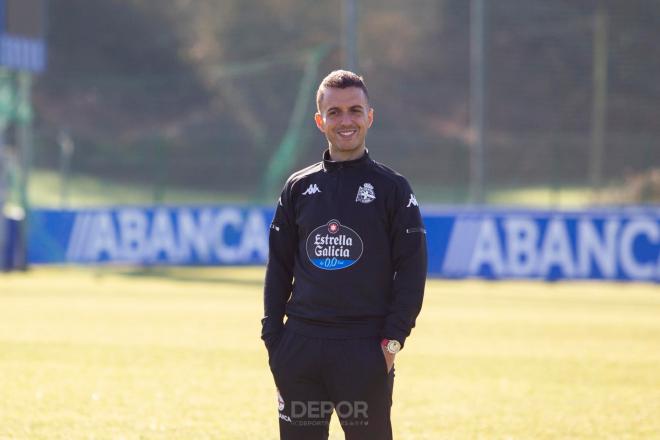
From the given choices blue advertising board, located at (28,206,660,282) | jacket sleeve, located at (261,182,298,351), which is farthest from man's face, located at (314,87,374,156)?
blue advertising board, located at (28,206,660,282)

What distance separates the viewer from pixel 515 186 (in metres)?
33.4

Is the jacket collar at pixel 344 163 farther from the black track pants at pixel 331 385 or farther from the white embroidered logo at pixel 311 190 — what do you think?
the black track pants at pixel 331 385

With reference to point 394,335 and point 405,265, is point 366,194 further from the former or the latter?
point 394,335

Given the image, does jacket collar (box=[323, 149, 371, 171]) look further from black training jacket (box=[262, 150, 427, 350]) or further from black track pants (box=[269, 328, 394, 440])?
black track pants (box=[269, 328, 394, 440])

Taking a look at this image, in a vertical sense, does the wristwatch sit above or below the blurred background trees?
below

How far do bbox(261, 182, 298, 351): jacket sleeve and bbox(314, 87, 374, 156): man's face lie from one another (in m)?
0.33

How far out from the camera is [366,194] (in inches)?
199

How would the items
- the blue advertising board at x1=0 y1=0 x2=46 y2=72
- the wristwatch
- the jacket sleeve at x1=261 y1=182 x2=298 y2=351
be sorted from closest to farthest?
1. the wristwatch
2. the jacket sleeve at x1=261 y1=182 x2=298 y2=351
3. the blue advertising board at x1=0 y1=0 x2=46 y2=72

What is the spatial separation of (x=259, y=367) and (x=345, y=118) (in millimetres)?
6347

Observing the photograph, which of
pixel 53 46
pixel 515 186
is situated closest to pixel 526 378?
pixel 515 186

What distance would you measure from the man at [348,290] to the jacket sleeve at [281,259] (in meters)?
0.05

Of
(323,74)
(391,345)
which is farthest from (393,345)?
(323,74)

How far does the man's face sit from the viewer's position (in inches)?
201

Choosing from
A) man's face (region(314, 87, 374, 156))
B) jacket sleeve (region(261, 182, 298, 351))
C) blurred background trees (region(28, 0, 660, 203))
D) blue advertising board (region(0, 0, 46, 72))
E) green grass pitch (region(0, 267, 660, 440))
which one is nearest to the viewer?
man's face (region(314, 87, 374, 156))
